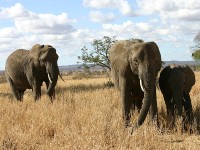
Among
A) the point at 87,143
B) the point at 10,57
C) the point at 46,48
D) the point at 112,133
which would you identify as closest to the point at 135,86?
the point at 112,133

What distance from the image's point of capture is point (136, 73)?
28.7 feet

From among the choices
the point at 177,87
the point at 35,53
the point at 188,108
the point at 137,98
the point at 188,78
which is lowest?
the point at 188,108

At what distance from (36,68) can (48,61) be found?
2.48 ft

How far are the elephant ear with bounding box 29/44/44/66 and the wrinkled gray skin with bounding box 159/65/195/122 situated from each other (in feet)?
18.7

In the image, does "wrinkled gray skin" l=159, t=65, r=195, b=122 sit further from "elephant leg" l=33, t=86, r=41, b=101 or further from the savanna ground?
"elephant leg" l=33, t=86, r=41, b=101

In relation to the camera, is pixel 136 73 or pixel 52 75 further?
pixel 52 75

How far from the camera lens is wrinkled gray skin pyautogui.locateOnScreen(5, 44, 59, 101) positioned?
13773 millimetres

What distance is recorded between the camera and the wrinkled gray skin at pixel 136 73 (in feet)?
27.4

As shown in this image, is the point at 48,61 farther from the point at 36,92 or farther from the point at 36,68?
the point at 36,92

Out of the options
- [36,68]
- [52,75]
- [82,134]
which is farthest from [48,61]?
[82,134]

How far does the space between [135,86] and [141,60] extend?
3.34 feet

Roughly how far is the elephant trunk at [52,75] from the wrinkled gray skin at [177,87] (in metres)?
4.58

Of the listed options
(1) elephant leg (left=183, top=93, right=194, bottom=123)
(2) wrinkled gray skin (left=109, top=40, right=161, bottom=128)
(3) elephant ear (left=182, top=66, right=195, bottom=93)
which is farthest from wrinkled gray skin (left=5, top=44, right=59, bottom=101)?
(1) elephant leg (left=183, top=93, right=194, bottom=123)

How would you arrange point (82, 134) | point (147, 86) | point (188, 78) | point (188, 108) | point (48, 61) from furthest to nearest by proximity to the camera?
1. point (48, 61)
2. point (188, 78)
3. point (188, 108)
4. point (147, 86)
5. point (82, 134)
